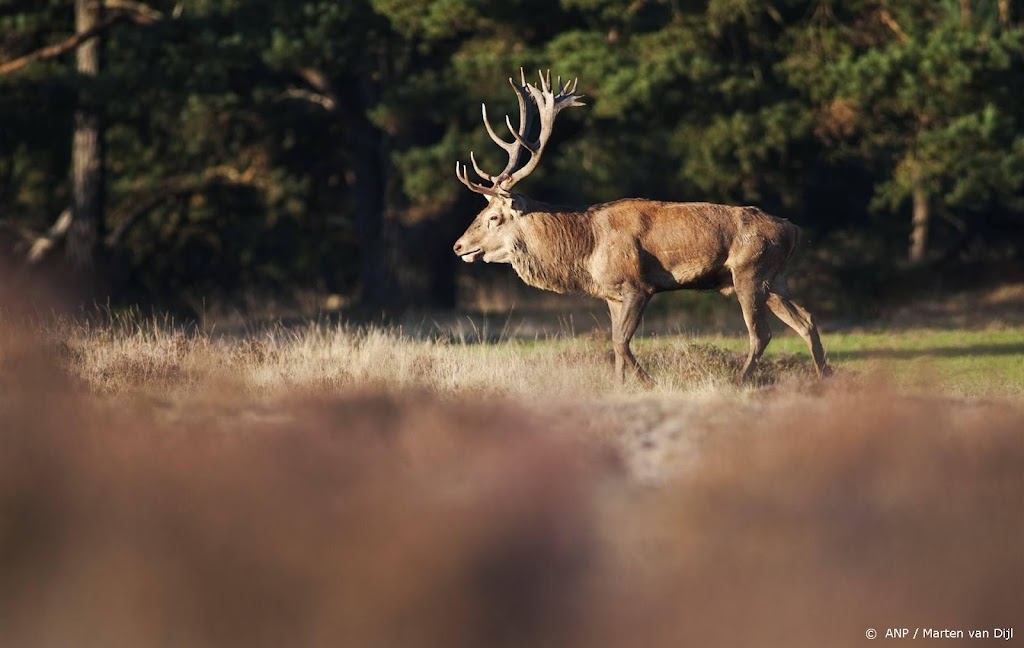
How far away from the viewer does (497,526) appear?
300 inches

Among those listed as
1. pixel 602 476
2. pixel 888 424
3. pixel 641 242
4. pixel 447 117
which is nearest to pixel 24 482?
pixel 602 476

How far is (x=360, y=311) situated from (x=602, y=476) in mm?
17273

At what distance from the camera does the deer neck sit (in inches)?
520

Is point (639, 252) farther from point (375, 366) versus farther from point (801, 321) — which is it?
point (375, 366)

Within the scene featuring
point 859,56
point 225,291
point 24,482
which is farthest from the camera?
point 225,291

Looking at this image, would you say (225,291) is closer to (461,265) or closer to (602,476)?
(461,265)

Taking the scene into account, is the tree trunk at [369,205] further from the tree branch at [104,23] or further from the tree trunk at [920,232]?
the tree trunk at [920,232]

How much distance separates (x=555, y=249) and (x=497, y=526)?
5.83m

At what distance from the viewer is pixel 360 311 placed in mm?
25469

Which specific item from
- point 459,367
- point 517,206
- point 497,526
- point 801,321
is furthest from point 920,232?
point 497,526

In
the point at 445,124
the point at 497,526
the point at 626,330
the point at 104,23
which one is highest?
the point at 104,23

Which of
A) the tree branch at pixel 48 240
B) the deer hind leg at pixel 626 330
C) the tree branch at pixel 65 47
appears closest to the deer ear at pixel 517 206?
the deer hind leg at pixel 626 330

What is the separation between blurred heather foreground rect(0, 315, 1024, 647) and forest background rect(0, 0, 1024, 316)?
1239 cm

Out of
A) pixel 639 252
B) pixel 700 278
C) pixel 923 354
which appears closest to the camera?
pixel 639 252
